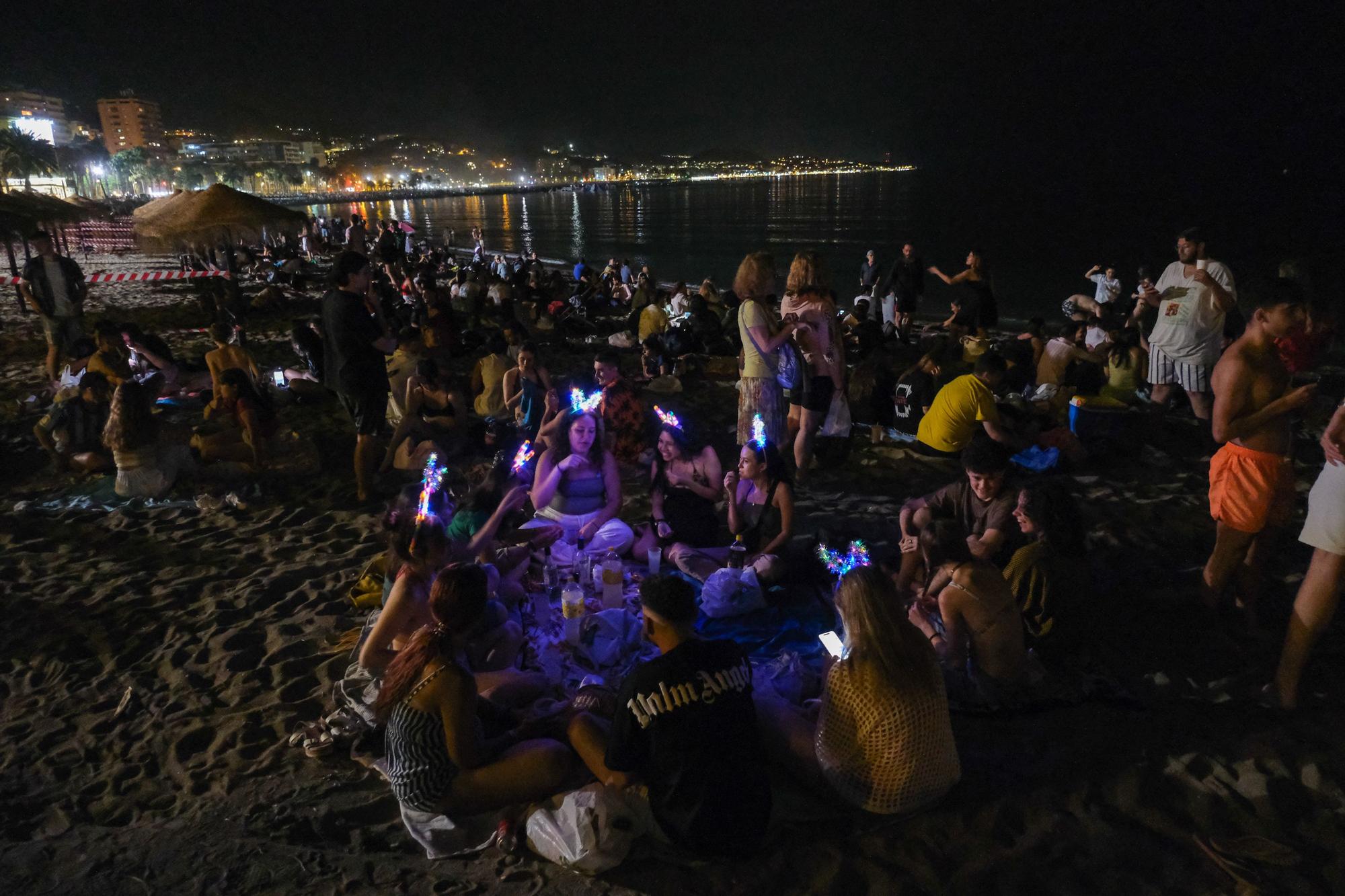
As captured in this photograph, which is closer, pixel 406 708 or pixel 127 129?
pixel 406 708

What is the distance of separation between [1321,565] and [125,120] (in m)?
208

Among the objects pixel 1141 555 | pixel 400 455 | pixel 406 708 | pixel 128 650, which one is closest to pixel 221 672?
pixel 128 650

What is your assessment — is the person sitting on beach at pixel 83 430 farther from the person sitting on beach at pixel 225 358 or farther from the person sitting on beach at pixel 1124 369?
the person sitting on beach at pixel 1124 369

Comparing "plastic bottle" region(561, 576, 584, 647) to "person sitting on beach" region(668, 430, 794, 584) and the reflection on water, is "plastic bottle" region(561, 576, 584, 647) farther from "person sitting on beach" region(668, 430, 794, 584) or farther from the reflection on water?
the reflection on water

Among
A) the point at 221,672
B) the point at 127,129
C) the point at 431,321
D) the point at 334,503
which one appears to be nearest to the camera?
the point at 221,672

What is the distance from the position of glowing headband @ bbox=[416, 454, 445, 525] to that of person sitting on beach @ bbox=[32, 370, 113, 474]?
9.74 feet

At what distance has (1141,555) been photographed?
500 centimetres

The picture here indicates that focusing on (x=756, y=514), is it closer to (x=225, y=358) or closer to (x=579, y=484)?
(x=579, y=484)

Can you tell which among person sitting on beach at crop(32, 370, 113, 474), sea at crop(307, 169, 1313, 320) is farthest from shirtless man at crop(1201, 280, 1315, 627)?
person sitting on beach at crop(32, 370, 113, 474)

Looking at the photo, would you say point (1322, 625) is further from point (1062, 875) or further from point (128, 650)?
point (128, 650)

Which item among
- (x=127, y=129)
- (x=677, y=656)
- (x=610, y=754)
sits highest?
(x=127, y=129)

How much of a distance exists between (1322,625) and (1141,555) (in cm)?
181

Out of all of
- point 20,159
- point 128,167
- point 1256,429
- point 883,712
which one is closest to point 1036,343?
point 1256,429

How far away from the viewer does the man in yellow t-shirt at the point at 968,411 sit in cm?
570
